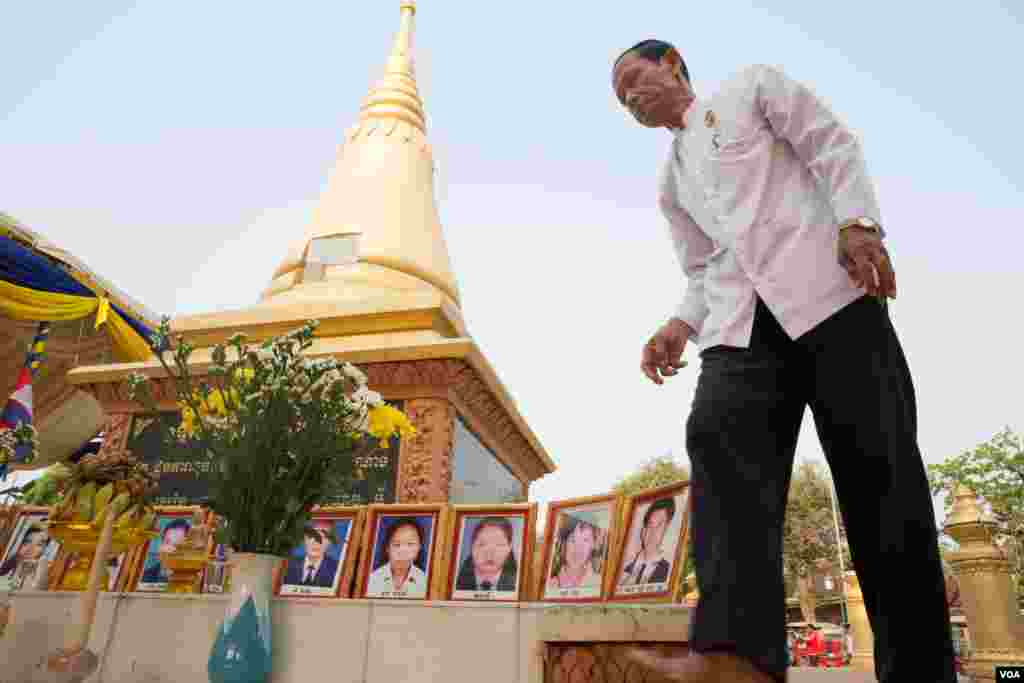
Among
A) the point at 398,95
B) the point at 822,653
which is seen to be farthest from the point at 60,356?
the point at 822,653

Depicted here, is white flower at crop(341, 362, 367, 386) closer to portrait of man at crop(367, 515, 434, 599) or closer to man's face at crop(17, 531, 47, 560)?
portrait of man at crop(367, 515, 434, 599)

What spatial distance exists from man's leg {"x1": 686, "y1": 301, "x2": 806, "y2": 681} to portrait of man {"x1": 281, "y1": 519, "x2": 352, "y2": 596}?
2.30 meters

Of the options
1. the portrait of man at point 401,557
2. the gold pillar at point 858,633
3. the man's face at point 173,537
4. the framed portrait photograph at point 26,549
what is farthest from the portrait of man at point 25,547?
the gold pillar at point 858,633

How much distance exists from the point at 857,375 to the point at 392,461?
4083 millimetres

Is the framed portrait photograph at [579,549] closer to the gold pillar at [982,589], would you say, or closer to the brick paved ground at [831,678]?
the brick paved ground at [831,678]

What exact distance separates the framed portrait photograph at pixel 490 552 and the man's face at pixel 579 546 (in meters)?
0.19

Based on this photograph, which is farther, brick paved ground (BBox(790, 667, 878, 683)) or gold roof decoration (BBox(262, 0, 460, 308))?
gold roof decoration (BBox(262, 0, 460, 308))

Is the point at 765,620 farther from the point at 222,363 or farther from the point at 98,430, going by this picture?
the point at 98,430

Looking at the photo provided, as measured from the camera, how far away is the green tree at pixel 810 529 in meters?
24.7

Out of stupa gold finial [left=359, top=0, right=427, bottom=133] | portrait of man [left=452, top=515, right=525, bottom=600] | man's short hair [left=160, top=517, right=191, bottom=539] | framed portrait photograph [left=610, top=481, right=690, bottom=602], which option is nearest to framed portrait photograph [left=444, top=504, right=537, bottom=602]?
portrait of man [left=452, top=515, right=525, bottom=600]

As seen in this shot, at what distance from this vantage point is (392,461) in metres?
5.08

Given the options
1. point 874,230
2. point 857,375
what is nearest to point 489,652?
point 857,375

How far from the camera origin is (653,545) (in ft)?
9.37

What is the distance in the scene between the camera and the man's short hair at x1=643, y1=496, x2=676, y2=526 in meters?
2.85
